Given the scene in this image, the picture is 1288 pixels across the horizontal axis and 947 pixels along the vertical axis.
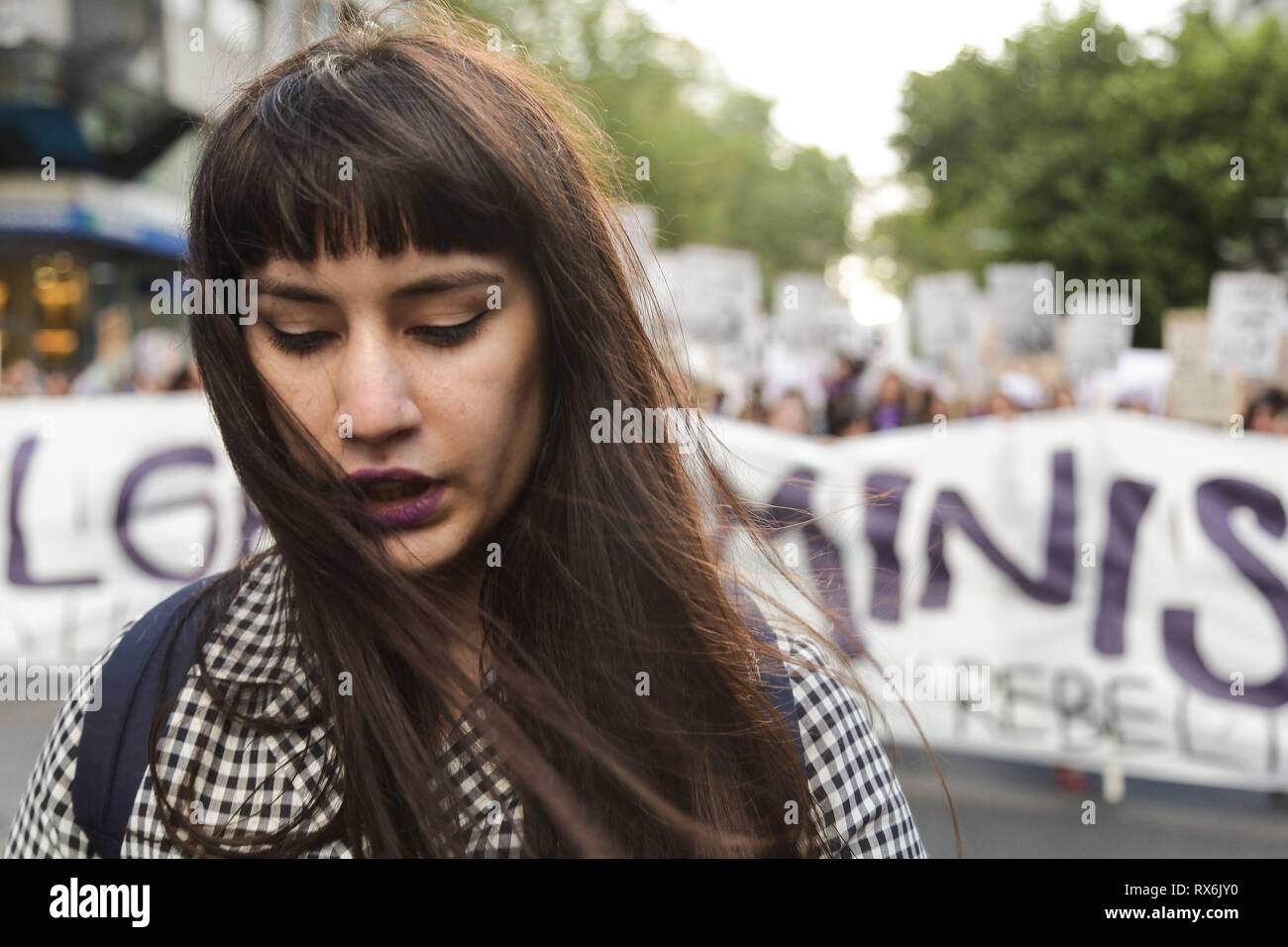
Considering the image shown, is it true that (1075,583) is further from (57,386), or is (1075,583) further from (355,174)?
(57,386)

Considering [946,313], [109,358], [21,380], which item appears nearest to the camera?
[946,313]

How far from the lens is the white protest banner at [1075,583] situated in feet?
17.9

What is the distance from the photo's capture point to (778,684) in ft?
4.74

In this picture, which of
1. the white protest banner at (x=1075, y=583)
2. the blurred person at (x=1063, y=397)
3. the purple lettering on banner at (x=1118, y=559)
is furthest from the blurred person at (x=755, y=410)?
the purple lettering on banner at (x=1118, y=559)

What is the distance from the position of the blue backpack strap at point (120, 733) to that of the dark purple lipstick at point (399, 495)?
0.98ft

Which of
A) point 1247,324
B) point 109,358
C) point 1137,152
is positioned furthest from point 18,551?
point 1137,152

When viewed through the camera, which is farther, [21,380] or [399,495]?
[21,380]

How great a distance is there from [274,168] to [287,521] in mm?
377

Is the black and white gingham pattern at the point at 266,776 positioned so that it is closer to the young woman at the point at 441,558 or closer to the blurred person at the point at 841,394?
the young woman at the point at 441,558

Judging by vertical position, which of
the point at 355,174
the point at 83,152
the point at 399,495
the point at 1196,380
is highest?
the point at 83,152

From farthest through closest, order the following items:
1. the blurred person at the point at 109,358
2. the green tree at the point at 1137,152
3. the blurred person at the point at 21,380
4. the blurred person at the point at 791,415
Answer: the green tree at the point at 1137,152 < the blurred person at the point at 109,358 < the blurred person at the point at 21,380 < the blurred person at the point at 791,415

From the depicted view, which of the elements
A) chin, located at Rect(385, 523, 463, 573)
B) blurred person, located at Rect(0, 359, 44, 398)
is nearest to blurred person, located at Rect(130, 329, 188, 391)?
blurred person, located at Rect(0, 359, 44, 398)

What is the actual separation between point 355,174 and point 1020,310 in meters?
12.5
